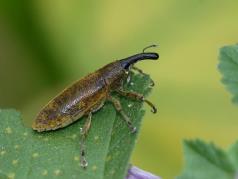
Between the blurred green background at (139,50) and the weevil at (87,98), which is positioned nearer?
the weevil at (87,98)

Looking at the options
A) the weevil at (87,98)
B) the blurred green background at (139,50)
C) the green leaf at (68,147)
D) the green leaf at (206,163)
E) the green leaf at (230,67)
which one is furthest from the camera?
the blurred green background at (139,50)

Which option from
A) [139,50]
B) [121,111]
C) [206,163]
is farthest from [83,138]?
[139,50]

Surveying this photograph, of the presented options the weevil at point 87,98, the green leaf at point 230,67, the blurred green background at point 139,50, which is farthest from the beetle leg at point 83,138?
the blurred green background at point 139,50

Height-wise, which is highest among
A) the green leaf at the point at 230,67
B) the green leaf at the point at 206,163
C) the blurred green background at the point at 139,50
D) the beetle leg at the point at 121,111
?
the green leaf at the point at 230,67

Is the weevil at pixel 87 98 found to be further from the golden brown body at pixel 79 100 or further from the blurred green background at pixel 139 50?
the blurred green background at pixel 139 50

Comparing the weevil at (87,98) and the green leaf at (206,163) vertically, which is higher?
the green leaf at (206,163)

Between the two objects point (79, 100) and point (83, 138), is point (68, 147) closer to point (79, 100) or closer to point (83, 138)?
point (83, 138)
